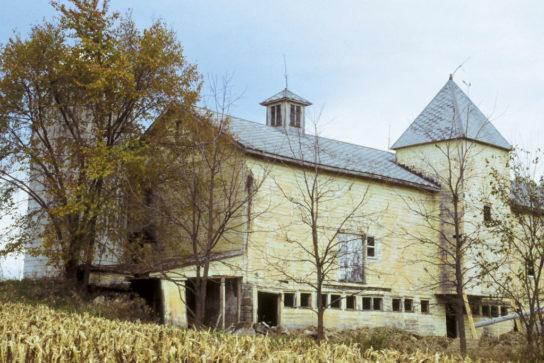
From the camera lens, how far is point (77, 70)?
26.0 m

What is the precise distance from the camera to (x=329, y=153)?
99.6ft

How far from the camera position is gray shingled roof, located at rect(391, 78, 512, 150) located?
33.1 m

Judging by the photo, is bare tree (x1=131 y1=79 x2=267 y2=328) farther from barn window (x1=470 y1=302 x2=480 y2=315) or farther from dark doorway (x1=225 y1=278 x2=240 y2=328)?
barn window (x1=470 y1=302 x2=480 y2=315)

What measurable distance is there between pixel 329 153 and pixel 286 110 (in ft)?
21.4

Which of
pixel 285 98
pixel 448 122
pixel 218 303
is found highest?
pixel 285 98

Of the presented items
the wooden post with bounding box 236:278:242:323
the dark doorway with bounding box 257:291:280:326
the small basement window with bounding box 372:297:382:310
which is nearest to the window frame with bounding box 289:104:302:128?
the dark doorway with bounding box 257:291:280:326

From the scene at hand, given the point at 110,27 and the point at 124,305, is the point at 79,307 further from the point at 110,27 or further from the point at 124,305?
the point at 110,27

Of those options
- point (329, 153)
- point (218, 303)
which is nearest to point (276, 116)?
point (329, 153)

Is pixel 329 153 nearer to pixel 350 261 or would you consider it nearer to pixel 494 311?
pixel 350 261

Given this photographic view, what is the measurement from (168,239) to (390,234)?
9.84 m

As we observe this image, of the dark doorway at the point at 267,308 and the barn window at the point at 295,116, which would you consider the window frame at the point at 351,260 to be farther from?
the barn window at the point at 295,116

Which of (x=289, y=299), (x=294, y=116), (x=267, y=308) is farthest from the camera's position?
(x=294, y=116)

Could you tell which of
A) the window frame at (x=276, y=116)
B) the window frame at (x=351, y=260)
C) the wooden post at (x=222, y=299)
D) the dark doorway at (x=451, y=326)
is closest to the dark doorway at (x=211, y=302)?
the wooden post at (x=222, y=299)

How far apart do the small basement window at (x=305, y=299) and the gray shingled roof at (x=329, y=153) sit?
5176 millimetres
